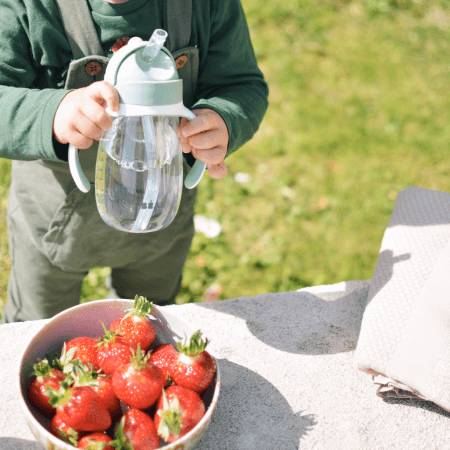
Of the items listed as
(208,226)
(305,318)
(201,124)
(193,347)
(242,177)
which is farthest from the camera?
(242,177)

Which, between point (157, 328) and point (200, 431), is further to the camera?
point (157, 328)

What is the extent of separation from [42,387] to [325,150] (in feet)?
6.08

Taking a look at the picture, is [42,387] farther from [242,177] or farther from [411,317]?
[242,177]

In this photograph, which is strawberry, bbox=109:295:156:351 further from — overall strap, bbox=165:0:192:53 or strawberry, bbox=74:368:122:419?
overall strap, bbox=165:0:192:53

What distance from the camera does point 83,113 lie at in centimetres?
75

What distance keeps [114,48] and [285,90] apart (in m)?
1.68

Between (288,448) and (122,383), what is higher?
(122,383)

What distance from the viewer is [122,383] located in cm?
69

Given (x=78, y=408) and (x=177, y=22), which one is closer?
(x=78, y=408)

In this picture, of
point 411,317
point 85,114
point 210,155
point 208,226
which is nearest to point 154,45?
point 85,114

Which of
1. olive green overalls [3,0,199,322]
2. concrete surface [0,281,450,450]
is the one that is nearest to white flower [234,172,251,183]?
olive green overalls [3,0,199,322]

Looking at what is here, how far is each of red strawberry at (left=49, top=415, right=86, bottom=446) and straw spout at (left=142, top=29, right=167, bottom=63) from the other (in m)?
→ 0.49

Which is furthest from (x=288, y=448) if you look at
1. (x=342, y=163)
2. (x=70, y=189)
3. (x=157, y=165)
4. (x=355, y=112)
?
(x=355, y=112)

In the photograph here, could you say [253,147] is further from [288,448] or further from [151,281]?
[288,448]
